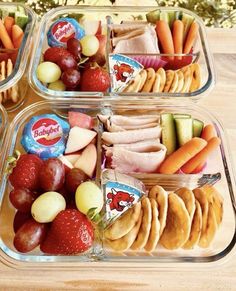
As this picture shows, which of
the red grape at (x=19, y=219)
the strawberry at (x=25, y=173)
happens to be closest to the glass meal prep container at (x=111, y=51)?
the strawberry at (x=25, y=173)

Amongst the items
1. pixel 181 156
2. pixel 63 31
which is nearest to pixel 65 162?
Answer: pixel 181 156

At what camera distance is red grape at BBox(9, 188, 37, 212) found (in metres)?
0.92

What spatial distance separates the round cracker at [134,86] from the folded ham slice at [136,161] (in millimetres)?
205

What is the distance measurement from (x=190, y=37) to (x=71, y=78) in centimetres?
43

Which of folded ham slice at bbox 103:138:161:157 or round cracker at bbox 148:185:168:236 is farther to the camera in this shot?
folded ham slice at bbox 103:138:161:157

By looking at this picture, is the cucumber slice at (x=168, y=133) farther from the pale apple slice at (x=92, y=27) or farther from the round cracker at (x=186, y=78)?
the pale apple slice at (x=92, y=27)

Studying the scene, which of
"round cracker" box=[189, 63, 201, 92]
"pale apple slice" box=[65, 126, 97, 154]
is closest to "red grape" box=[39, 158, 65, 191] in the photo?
"pale apple slice" box=[65, 126, 97, 154]

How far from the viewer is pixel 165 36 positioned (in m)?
1.38

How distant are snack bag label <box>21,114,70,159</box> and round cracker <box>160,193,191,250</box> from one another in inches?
12.5

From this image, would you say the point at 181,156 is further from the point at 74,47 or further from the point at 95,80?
the point at 74,47

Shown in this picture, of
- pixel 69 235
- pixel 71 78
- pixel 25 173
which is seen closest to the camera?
pixel 69 235

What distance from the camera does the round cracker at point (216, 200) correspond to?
0.95 metres

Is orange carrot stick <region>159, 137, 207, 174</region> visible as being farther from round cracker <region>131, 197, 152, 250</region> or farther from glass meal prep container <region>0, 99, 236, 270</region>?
round cracker <region>131, 197, 152, 250</region>

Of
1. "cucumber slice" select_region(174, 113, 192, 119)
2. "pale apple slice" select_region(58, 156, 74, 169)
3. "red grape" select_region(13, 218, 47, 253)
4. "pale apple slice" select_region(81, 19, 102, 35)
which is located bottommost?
"red grape" select_region(13, 218, 47, 253)
